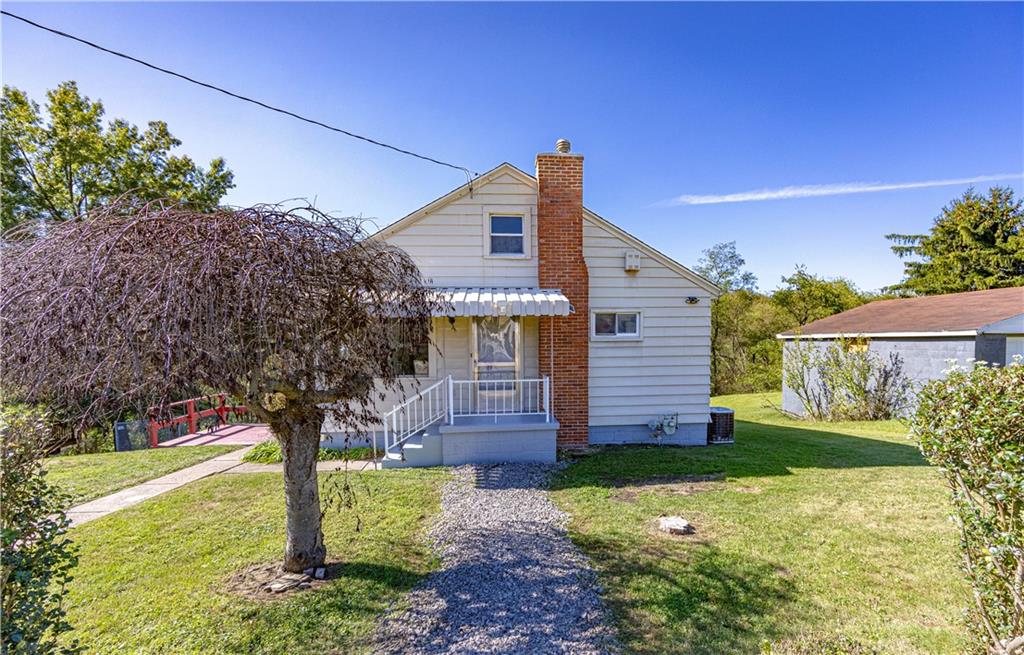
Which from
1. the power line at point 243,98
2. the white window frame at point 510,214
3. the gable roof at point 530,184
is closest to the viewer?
the power line at point 243,98

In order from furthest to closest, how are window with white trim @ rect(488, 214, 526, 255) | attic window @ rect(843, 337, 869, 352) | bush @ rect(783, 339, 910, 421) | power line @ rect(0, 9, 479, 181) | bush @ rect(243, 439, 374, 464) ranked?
attic window @ rect(843, 337, 869, 352) < bush @ rect(783, 339, 910, 421) < window with white trim @ rect(488, 214, 526, 255) < bush @ rect(243, 439, 374, 464) < power line @ rect(0, 9, 479, 181)

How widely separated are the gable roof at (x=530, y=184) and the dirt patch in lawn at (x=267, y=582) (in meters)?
7.88

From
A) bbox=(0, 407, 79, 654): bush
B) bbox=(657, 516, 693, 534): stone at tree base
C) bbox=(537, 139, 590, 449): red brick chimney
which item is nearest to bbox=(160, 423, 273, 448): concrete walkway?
bbox=(537, 139, 590, 449): red brick chimney

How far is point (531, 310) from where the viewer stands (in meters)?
9.16

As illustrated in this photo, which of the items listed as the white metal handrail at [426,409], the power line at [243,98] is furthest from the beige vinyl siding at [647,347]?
the power line at [243,98]

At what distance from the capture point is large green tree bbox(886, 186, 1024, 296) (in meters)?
28.2

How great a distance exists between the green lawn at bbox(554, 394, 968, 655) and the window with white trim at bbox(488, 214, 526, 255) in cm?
619

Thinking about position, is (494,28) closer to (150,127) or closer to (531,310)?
(531,310)

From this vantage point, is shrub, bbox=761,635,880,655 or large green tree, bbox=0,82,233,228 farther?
large green tree, bbox=0,82,233,228

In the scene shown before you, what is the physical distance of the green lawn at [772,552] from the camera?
3.80 meters

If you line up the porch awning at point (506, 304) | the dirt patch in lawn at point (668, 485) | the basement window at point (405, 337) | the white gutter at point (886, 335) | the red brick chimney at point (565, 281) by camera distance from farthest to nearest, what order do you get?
the white gutter at point (886, 335) → the red brick chimney at point (565, 281) → the porch awning at point (506, 304) → the dirt patch in lawn at point (668, 485) → the basement window at point (405, 337)

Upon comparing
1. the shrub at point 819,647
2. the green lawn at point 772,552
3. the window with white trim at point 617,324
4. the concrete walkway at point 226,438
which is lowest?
the concrete walkway at point 226,438

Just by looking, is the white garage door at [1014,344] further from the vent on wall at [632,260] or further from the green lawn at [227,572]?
the green lawn at [227,572]

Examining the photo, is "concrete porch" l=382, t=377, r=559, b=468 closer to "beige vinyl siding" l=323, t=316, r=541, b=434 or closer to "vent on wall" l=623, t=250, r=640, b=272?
"beige vinyl siding" l=323, t=316, r=541, b=434
